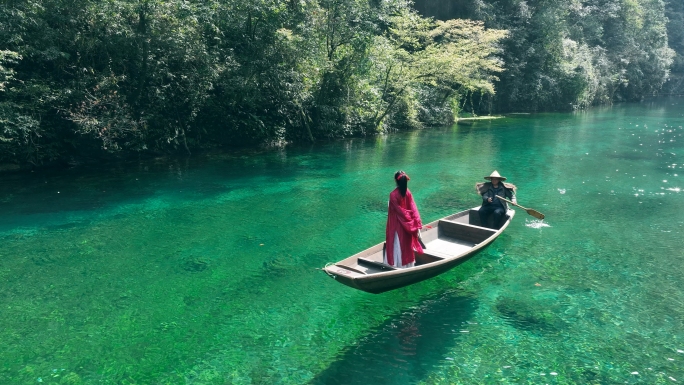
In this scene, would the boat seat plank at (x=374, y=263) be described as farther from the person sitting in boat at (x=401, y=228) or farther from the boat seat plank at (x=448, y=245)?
the boat seat plank at (x=448, y=245)

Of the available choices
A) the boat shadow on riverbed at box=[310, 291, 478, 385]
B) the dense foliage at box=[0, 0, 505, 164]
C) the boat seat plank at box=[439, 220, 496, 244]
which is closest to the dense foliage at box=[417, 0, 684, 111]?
the dense foliage at box=[0, 0, 505, 164]

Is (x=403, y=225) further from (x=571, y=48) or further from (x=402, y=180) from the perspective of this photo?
(x=571, y=48)

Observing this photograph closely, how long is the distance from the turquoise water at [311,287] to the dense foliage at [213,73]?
264 centimetres

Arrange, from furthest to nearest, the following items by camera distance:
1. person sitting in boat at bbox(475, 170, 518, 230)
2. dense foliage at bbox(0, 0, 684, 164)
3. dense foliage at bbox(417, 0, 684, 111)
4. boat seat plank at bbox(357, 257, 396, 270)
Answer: dense foliage at bbox(417, 0, 684, 111) < dense foliage at bbox(0, 0, 684, 164) < person sitting in boat at bbox(475, 170, 518, 230) < boat seat plank at bbox(357, 257, 396, 270)

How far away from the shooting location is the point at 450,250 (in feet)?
34.9

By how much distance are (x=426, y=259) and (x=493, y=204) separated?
3.44m

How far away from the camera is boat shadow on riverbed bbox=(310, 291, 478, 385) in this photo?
681 centimetres

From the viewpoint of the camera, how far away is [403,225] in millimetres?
8477

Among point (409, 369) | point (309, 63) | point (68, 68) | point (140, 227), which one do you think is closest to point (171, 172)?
point (68, 68)

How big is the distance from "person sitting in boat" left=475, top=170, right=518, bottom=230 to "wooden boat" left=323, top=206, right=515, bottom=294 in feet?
0.68

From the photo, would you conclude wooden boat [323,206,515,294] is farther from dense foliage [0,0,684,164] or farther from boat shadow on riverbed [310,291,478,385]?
dense foliage [0,0,684,164]

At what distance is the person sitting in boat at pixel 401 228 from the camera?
8.39m

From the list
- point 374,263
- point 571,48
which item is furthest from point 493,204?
point 571,48

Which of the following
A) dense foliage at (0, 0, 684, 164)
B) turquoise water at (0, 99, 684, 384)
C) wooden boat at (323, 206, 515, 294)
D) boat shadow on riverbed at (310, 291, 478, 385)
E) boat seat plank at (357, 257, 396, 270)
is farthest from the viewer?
dense foliage at (0, 0, 684, 164)
